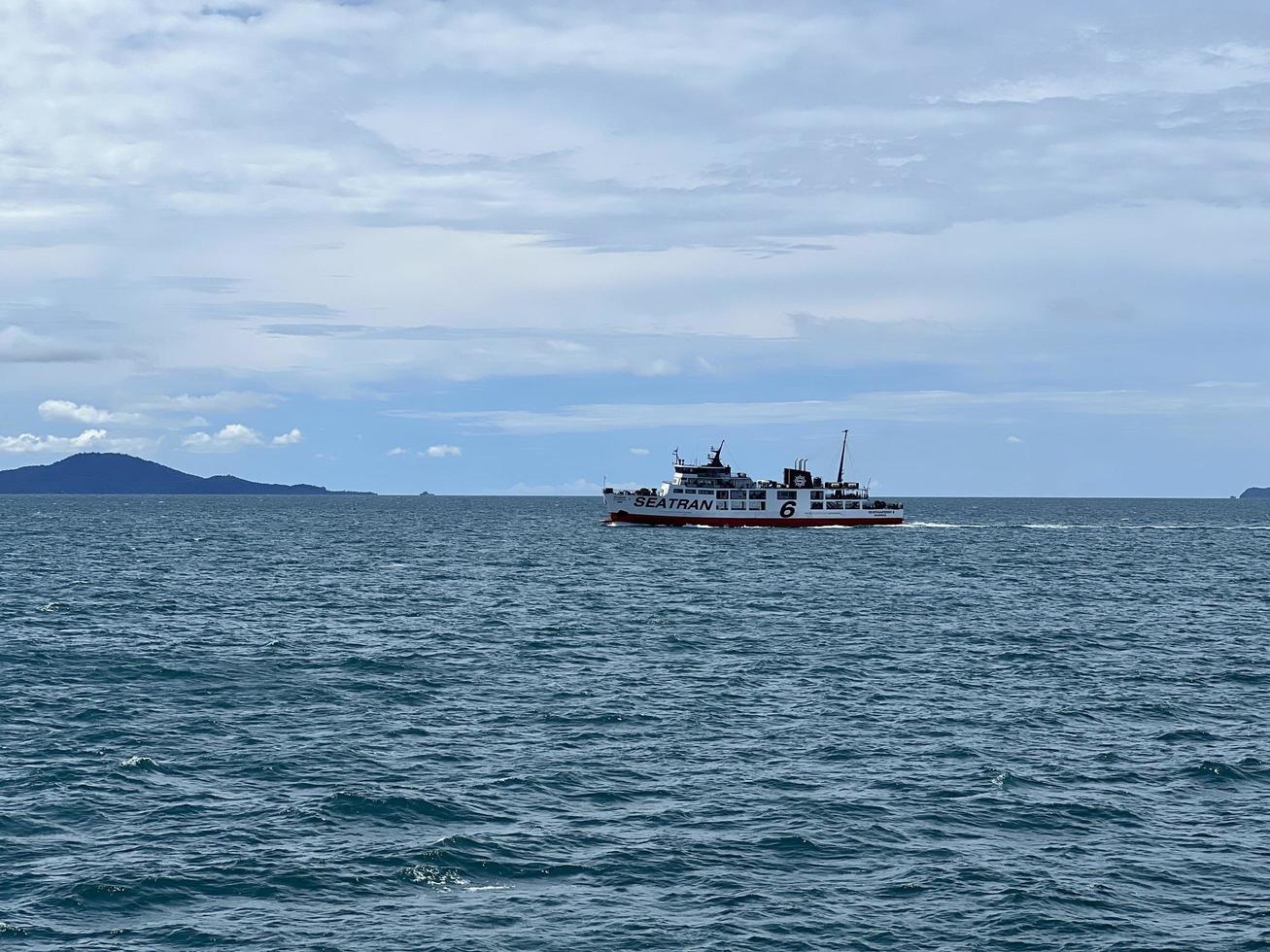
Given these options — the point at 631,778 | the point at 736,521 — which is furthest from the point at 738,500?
the point at 631,778

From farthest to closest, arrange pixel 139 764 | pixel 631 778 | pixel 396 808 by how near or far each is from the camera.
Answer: pixel 139 764
pixel 631 778
pixel 396 808

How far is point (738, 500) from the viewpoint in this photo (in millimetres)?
183500

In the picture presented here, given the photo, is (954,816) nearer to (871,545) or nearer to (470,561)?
(470,561)

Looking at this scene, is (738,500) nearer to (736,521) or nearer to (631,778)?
(736,521)

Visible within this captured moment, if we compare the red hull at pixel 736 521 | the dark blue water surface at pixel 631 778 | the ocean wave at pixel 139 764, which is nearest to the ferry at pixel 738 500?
the red hull at pixel 736 521

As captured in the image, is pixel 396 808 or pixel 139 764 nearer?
pixel 396 808

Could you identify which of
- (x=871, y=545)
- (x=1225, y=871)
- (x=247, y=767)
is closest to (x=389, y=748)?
(x=247, y=767)

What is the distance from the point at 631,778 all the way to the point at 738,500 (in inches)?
5893

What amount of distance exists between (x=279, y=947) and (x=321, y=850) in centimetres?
545

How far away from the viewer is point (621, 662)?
57.1 meters

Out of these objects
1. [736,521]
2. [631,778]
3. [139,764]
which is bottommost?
[139,764]

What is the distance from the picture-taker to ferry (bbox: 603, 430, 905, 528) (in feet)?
599

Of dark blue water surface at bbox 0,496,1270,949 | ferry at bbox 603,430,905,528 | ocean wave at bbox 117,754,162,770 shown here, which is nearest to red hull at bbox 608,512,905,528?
ferry at bbox 603,430,905,528

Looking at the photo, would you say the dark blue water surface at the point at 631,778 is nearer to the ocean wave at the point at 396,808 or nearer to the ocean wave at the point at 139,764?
the ocean wave at the point at 396,808
